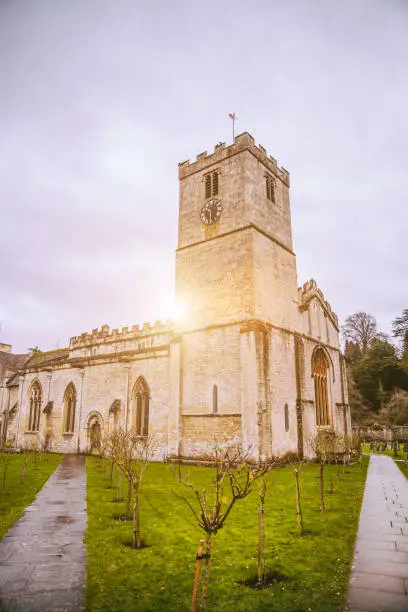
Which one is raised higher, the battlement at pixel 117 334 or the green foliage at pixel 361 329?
the green foliage at pixel 361 329

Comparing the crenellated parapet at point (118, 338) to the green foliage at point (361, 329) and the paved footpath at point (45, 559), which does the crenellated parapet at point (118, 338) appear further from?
the green foliage at point (361, 329)

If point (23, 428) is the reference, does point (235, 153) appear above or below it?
above

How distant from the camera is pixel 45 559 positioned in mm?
6426

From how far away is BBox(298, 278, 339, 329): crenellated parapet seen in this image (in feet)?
81.5

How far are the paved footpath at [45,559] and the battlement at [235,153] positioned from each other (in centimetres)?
1991

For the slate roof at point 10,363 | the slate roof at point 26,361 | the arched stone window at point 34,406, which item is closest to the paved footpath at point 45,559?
the slate roof at point 26,361

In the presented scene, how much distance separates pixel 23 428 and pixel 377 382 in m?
38.0

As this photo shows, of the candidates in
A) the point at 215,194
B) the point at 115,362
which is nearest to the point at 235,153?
the point at 215,194

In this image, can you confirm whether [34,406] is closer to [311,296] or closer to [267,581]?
[311,296]

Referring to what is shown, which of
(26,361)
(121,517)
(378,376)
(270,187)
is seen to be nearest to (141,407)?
(121,517)

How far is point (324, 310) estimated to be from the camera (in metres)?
27.1

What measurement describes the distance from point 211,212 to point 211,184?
6.57 ft

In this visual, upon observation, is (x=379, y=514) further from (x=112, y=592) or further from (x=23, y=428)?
(x=23, y=428)

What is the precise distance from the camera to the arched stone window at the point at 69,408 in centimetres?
2877
